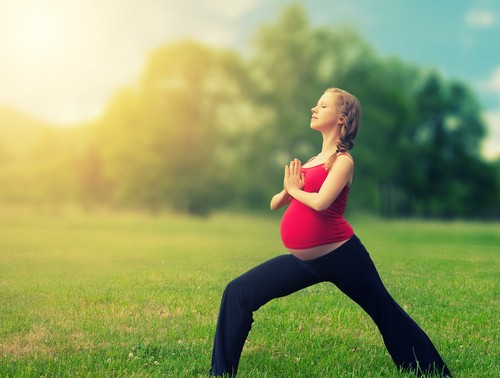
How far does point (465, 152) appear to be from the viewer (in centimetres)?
5631

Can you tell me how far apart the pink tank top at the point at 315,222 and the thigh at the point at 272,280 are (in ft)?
0.66

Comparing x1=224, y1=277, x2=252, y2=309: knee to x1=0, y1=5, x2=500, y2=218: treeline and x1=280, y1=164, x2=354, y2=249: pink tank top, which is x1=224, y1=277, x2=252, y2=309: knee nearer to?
x1=280, y1=164, x2=354, y2=249: pink tank top

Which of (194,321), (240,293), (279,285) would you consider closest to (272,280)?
(279,285)

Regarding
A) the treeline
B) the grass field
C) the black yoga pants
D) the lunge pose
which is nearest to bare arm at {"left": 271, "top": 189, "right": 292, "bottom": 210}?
the lunge pose

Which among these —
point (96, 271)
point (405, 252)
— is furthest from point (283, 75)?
point (96, 271)

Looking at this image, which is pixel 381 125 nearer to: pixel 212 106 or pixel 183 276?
pixel 212 106

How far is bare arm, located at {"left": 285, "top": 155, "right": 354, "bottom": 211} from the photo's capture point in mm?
5035

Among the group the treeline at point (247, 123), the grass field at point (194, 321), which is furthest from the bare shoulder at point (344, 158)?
the treeline at point (247, 123)

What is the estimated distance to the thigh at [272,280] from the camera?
532 cm

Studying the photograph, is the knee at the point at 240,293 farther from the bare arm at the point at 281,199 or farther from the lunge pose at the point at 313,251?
the bare arm at the point at 281,199

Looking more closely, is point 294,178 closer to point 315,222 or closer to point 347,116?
point 315,222

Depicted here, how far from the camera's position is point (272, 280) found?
533cm

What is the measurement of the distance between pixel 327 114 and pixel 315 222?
3.06 ft

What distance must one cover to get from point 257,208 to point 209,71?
10.8m
